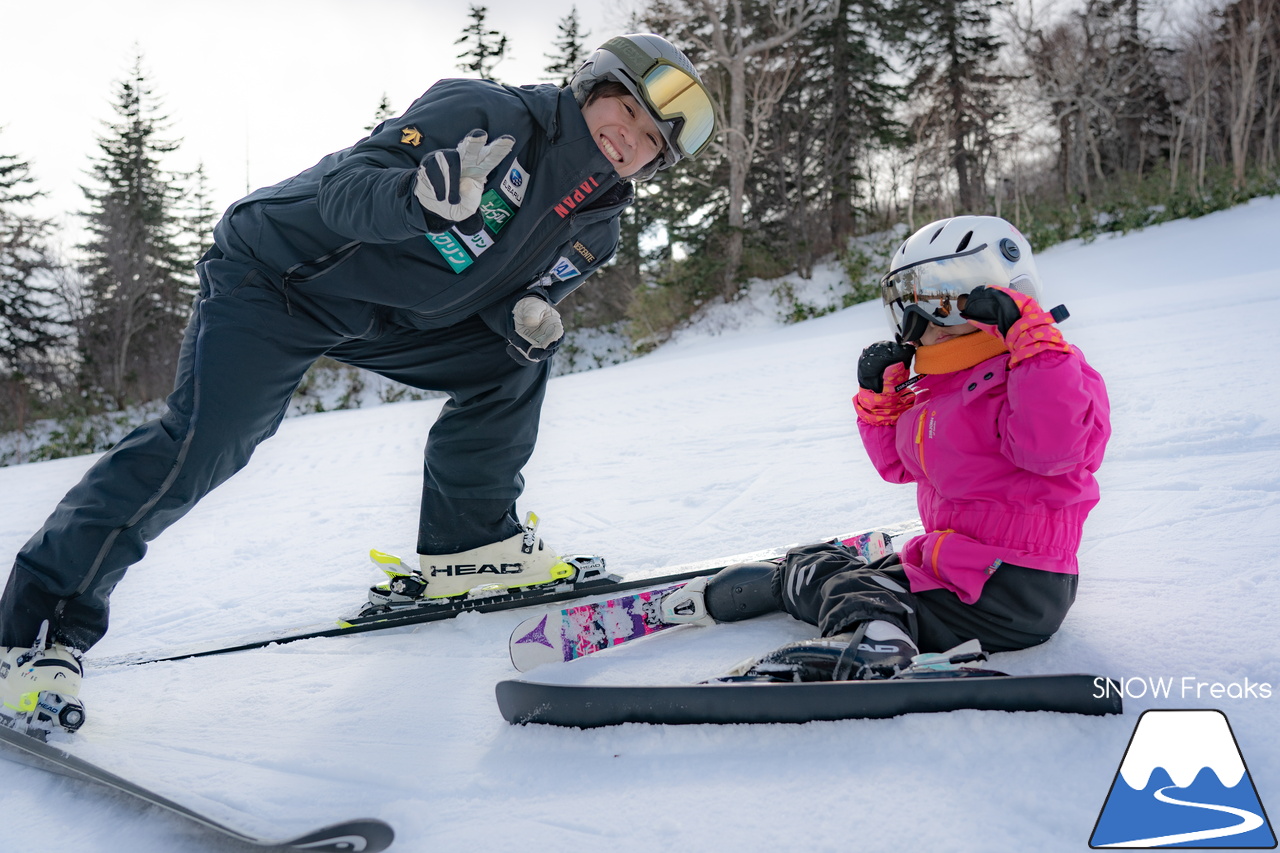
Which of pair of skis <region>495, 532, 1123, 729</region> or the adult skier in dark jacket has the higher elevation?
the adult skier in dark jacket

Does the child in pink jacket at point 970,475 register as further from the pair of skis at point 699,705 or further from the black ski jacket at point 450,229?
the black ski jacket at point 450,229

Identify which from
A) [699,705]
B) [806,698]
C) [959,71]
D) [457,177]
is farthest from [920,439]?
[959,71]

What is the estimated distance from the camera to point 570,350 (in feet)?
57.6

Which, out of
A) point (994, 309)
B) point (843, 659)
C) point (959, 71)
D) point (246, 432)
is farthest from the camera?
point (959, 71)

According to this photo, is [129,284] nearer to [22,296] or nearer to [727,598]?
[22,296]

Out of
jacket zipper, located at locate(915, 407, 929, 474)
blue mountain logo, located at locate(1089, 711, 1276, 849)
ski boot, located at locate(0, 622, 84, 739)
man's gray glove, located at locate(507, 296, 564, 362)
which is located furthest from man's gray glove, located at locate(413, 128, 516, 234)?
blue mountain logo, located at locate(1089, 711, 1276, 849)

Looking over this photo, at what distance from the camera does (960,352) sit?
181 centimetres

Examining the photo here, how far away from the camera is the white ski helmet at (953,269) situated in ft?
5.95

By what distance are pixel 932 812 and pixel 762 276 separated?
15.3 meters

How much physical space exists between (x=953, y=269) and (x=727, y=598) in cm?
105

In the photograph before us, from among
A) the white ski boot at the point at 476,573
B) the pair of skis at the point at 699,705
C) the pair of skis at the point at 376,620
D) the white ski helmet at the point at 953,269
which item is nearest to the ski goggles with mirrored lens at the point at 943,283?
the white ski helmet at the point at 953,269

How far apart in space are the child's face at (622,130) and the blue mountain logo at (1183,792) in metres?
1.75

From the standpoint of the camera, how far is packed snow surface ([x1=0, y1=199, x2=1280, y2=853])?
1.20 m

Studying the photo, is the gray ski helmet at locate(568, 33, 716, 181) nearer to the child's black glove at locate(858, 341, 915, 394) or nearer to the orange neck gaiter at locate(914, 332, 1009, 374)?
the child's black glove at locate(858, 341, 915, 394)
